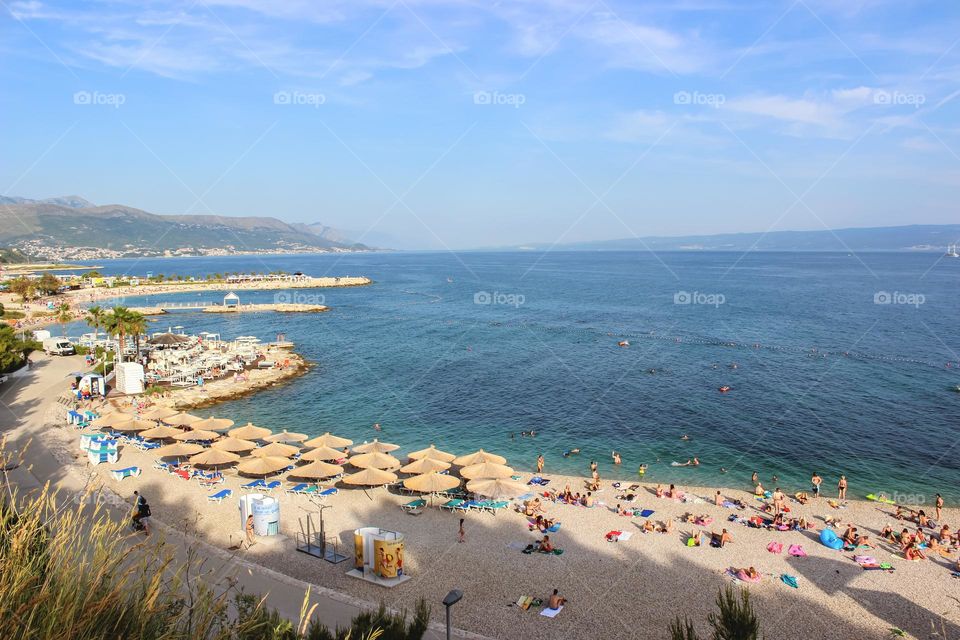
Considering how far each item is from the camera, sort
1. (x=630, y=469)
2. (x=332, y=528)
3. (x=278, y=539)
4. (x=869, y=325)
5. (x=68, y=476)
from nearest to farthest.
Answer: (x=278, y=539) < (x=332, y=528) < (x=68, y=476) < (x=630, y=469) < (x=869, y=325)

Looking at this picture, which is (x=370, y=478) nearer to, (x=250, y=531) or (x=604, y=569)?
(x=250, y=531)

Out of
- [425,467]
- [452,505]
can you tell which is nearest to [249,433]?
[425,467]

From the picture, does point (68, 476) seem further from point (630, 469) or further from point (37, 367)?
point (37, 367)

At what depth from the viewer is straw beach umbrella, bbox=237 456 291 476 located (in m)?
26.2

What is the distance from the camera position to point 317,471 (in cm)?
2597

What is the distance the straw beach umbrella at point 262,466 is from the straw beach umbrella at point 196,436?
4.44 metres

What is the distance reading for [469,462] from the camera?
2689 cm

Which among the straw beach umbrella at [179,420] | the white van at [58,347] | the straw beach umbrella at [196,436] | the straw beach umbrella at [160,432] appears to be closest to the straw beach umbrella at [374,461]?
the straw beach umbrella at [196,436]

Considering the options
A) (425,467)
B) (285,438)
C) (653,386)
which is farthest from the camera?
(653,386)

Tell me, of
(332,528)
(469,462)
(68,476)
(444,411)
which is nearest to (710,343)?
(444,411)

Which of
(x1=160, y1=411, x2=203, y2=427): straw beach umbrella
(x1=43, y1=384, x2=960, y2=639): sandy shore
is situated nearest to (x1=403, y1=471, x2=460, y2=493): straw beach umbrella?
(x1=43, y1=384, x2=960, y2=639): sandy shore

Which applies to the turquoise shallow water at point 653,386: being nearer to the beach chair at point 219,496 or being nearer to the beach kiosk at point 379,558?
the beach chair at point 219,496

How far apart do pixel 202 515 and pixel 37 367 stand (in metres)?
35.9

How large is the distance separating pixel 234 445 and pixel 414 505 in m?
10.4
